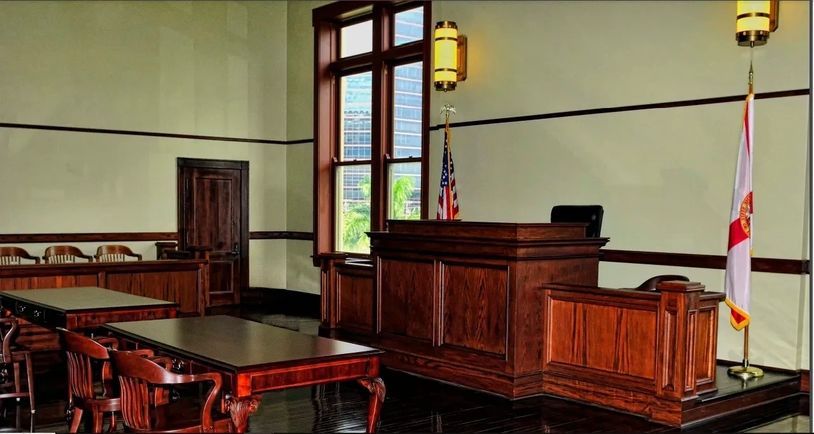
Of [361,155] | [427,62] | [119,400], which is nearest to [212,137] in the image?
[361,155]

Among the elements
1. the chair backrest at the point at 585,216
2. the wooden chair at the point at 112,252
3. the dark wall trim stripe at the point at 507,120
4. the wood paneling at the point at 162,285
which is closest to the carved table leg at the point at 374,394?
the dark wall trim stripe at the point at 507,120

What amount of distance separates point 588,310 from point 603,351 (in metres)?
0.27

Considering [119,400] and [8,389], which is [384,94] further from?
[119,400]

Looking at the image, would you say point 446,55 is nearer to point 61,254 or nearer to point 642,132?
point 642,132

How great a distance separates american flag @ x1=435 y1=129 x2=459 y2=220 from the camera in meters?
8.15

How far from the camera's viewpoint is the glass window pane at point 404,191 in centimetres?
951

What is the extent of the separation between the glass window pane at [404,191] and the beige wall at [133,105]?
221 cm

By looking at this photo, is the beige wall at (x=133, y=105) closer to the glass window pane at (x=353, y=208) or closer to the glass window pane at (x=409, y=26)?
the glass window pane at (x=353, y=208)

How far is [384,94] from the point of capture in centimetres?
994

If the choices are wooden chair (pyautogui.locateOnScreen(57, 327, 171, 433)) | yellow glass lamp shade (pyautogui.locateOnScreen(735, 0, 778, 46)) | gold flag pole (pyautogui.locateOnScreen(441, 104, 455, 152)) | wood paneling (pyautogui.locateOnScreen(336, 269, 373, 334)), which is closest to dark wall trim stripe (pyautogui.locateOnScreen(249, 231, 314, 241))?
gold flag pole (pyautogui.locateOnScreen(441, 104, 455, 152))

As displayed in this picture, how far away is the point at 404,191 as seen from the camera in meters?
9.73

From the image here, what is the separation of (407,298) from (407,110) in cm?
400

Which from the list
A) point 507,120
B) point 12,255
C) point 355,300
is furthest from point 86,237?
point 507,120

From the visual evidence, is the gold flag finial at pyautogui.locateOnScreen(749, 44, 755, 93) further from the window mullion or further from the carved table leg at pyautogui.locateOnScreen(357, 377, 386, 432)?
the window mullion
